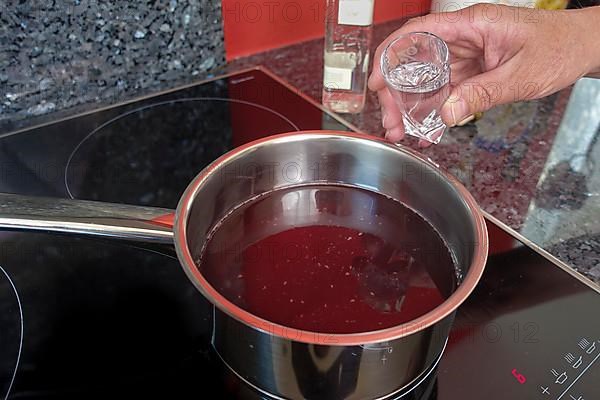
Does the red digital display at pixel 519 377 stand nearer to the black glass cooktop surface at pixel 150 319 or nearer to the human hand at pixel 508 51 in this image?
the black glass cooktop surface at pixel 150 319

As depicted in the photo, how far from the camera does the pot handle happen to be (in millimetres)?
535

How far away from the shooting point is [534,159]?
85 cm

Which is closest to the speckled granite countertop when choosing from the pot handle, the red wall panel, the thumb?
the red wall panel

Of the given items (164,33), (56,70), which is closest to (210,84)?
(164,33)

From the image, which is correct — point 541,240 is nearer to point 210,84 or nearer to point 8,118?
point 210,84

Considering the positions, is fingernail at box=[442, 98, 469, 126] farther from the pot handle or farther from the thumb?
→ the pot handle

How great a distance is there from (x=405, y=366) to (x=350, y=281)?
4.2 inches

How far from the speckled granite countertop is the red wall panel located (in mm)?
29

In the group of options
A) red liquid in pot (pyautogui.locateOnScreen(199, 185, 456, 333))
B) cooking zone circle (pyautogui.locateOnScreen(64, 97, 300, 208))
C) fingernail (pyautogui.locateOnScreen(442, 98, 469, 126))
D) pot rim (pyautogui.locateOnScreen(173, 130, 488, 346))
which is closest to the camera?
pot rim (pyautogui.locateOnScreen(173, 130, 488, 346))

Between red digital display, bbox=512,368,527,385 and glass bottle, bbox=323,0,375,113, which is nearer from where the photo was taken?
red digital display, bbox=512,368,527,385

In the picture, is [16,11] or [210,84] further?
[210,84]

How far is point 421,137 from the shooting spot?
Answer: 2.48 ft

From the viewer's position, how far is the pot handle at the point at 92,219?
535 mm

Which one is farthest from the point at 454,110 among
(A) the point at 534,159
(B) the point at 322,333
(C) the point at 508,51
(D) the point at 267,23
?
(D) the point at 267,23
